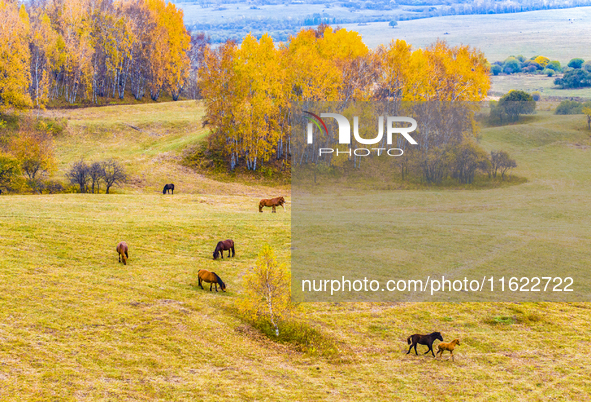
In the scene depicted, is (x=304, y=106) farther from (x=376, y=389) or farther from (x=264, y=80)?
(x=376, y=389)

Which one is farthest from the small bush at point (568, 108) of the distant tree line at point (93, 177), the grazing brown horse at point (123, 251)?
Answer: the grazing brown horse at point (123, 251)

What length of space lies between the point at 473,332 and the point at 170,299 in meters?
12.9

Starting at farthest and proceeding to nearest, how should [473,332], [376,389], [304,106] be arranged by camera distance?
[304,106] < [473,332] < [376,389]

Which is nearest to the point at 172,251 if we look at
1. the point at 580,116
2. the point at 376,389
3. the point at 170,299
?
the point at 170,299

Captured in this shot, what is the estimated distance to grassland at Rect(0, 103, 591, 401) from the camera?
1602 cm

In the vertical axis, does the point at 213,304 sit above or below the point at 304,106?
below

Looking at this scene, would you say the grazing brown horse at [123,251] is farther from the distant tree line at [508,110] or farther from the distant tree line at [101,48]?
the distant tree line at [508,110]

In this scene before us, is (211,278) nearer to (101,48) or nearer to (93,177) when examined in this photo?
(93,177)

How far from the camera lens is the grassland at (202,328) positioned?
52.5ft

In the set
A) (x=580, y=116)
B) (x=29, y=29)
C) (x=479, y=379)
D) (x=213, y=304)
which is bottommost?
(x=479, y=379)

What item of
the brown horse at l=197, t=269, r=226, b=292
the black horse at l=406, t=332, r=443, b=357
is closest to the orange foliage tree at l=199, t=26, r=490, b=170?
the brown horse at l=197, t=269, r=226, b=292

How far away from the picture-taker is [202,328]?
1959cm

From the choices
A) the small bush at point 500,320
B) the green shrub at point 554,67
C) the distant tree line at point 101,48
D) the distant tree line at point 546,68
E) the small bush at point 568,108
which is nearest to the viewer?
the small bush at point 500,320

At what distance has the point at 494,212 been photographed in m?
41.5
